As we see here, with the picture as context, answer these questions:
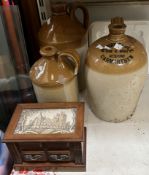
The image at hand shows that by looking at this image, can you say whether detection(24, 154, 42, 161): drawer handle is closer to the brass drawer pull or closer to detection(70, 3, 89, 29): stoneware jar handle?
the brass drawer pull

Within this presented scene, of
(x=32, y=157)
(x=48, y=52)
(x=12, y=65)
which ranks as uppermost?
(x=48, y=52)

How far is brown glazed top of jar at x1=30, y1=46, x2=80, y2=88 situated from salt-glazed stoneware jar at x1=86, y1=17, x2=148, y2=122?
57mm

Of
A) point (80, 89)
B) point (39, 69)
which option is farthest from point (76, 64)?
point (80, 89)

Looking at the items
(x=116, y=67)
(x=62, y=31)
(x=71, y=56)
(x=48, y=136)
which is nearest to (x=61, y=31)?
(x=62, y=31)

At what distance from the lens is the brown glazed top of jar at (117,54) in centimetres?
62

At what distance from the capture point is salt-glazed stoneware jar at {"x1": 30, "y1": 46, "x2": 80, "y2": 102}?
0.64 metres

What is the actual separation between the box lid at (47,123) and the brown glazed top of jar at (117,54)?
0.40 ft

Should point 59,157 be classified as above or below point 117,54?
below

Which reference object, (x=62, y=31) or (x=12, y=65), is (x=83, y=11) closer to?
(x=62, y=31)

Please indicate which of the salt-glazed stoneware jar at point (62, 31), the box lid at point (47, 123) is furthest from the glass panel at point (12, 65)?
the box lid at point (47, 123)

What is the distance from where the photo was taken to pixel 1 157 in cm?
67

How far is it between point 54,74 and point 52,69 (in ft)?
0.05

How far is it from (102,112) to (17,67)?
323mm

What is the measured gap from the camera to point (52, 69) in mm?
644
